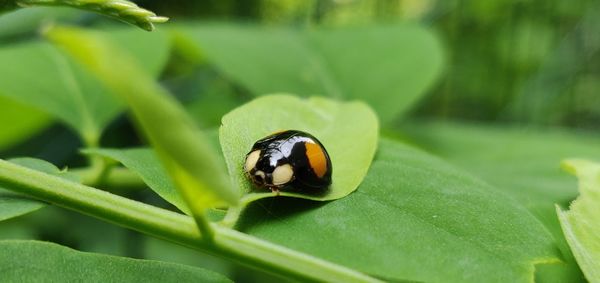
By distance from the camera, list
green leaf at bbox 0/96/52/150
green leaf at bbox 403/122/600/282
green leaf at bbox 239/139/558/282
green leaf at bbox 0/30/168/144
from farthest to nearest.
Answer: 1. green leaf at bbox 0/96/52/150
2. green leaf at bbox 0/30/168/144
3. green leaf at bbox 403/122/600/282
4. green leaf at bbox 239/139/558/282

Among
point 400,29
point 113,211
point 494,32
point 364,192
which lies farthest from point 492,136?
point 494,32

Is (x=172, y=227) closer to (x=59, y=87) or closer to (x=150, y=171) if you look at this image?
(x=150, y=171)

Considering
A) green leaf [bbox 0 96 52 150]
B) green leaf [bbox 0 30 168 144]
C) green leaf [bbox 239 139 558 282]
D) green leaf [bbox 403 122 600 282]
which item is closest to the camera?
green leaf [bbox 239 139 558 282]

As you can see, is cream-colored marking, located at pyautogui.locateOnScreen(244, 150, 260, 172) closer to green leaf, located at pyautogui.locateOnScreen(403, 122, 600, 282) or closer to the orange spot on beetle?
the orange spot on beetle

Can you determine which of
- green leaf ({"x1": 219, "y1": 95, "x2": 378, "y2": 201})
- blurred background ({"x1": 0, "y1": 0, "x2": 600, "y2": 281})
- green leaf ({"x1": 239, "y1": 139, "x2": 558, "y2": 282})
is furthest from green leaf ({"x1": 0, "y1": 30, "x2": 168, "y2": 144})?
green leaf ({"x1": 239, "y1": 139, "x2": 558, "y2": 282})

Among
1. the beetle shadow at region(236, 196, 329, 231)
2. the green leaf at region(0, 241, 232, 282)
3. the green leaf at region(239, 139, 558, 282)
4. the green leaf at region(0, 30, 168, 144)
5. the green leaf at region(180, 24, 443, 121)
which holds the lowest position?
the green leaf at region(180, 24, 443, 121)
